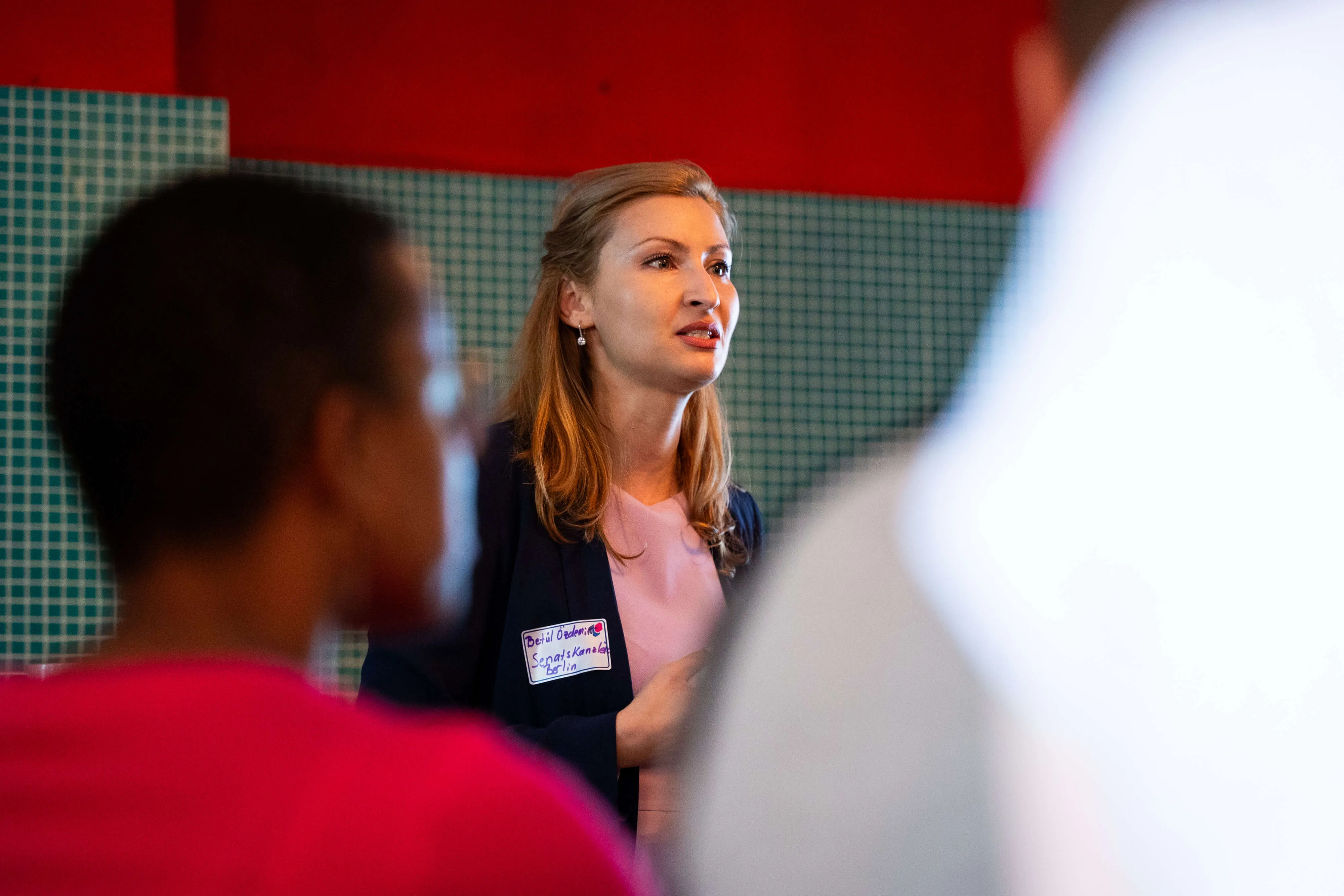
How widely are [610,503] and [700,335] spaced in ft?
0.81

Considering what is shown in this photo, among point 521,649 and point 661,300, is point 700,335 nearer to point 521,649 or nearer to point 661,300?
point 661,300

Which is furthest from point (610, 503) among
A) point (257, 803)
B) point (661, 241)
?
point (257, 803)

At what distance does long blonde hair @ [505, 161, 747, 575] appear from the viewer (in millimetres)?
1457

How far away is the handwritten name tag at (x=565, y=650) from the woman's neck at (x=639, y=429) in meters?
0.27

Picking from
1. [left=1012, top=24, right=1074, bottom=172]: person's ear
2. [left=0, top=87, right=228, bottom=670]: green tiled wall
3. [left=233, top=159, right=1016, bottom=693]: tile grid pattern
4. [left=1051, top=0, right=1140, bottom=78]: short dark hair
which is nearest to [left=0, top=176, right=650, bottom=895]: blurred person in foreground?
[left=0, top=87, right=228, bottom=670]: green tiled wall

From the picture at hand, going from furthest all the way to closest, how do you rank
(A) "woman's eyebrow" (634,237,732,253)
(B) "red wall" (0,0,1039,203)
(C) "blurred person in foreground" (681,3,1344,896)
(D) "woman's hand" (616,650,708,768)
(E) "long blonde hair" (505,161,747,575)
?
(B) "red wall" (0,0,1039,203), (A) "woman's eyebrow" (634,237,732,253), (E) "long blonde hair" (505,161,747,575), (D) "woman's hand" (616,650,708,768), (C) "blurred person in foreground" (681,3,1344,896)

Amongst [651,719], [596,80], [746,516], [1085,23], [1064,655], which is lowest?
[651,719]

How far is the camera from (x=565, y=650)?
1.30 meters

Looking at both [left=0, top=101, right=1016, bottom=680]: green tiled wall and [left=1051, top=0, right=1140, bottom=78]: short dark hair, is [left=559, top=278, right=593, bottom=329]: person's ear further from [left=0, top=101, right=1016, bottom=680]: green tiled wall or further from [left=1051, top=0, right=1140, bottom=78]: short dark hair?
[left=1051, top=0, right=1140, bottom=78]: short dark hair

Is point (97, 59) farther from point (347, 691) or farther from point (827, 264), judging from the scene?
point (827, 264)

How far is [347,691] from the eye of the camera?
2781 mm

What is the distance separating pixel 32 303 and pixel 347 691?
1094mm

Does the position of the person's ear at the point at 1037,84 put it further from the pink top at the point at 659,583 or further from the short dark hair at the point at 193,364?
the short dark hair at the point at 193,364

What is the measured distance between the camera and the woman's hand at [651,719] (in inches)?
44.4
